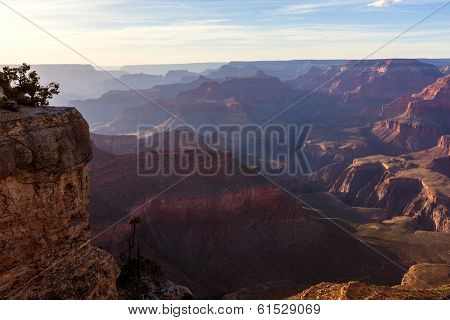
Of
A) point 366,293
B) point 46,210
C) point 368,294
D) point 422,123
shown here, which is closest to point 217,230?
point 366,293

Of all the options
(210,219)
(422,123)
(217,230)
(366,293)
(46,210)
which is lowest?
(217,230)

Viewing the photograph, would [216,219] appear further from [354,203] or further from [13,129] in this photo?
[354,203]

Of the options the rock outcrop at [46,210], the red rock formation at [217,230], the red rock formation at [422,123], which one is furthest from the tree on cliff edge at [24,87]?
the red rock formation at [422,123]

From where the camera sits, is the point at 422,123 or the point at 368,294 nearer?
the point at 368,294

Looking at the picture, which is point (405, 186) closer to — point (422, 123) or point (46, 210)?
point (422, 123)

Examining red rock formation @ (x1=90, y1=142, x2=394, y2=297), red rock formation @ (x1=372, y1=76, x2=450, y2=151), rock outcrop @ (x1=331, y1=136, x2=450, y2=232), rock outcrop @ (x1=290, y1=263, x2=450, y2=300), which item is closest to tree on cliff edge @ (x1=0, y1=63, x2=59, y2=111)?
rock outcrop @ (x1=290, y1=263, x2=450, y2=300)

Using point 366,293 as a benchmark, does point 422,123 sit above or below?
below

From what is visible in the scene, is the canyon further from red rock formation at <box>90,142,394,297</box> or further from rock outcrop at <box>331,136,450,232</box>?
rock outcrop at <box>331,136,450,232</box>
